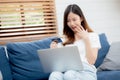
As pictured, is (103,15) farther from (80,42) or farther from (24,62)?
(24,62)

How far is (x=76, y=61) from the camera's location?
2.02 metres

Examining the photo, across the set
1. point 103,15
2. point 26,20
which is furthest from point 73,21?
point 103,15

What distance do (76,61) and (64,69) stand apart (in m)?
0.15

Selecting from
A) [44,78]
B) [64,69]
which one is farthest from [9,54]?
[64,69]

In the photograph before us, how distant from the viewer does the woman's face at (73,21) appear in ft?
7.51

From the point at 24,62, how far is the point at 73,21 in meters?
0.70

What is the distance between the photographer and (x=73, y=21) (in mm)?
2311

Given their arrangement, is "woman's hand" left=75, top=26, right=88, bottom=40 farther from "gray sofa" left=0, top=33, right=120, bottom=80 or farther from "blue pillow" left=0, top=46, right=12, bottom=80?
"blue pillow" left=0, top=46, right=12, bottom=80

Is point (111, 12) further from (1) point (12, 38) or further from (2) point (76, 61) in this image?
(2) point (76, 61)

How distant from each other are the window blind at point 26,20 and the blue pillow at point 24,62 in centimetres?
45

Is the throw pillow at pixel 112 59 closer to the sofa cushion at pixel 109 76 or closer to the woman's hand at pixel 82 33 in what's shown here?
the sofa cushion at pixel 109 76

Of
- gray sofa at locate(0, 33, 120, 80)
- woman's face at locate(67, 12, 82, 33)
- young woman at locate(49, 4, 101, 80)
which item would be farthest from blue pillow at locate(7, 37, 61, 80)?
woman's face at locate(67, 12, 82, 33)

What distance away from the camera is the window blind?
296 cm

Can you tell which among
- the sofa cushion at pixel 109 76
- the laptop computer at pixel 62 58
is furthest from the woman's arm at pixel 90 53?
the sofa cushion at pixel 109 76
